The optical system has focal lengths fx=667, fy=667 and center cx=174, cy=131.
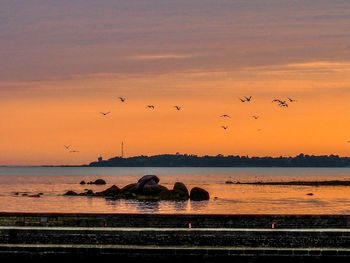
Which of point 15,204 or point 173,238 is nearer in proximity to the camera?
point 173,238

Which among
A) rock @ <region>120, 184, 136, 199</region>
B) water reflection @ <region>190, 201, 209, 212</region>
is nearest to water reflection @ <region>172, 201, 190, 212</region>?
water reflection @ <region>190, 201, 209, 212</region>

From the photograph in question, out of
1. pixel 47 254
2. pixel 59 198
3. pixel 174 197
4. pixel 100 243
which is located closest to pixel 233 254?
pixel 100 243

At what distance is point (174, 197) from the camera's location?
87.5m

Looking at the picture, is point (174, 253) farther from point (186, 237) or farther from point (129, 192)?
point (129, 192)

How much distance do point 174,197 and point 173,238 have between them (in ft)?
217

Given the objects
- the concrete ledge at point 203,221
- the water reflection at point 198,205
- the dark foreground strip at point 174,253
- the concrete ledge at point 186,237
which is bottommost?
the water reflection at point 198,205

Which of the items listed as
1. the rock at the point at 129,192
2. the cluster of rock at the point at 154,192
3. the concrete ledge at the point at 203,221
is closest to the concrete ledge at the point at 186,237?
the concrete ledge at the point at 203,221

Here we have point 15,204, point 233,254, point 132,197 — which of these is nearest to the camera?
point 233,254

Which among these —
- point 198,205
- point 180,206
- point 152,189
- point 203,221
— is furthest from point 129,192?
point 203,221

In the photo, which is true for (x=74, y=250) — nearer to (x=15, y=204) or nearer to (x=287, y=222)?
(x=287, y=222)

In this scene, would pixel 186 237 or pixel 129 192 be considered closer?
pixel 186 237

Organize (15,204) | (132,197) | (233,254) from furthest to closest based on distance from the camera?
(132,197), (15,204), (233,254)

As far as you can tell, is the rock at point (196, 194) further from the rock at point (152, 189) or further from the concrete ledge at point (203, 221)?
the concrete ledge at point (203, 221)

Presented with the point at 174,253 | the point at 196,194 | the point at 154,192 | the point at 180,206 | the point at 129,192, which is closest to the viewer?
the point at 174,253
